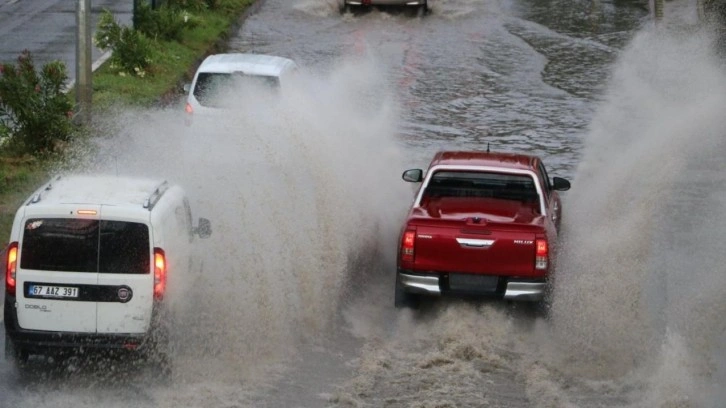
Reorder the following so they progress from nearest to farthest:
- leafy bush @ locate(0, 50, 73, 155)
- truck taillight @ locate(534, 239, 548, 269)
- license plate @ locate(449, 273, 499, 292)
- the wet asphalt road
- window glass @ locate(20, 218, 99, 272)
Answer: window glass @ locate(20, 218, 99, 272) → truck taillight @ locate(534, 239, 548, 269) → license plate @ locate(449, 273, 499, 292) → leafy bush @ locate(0, 50, 73, 155) → the wet asphalt road

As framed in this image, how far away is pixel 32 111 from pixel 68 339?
8718mm

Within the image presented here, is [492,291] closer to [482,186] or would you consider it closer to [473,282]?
[473,282]

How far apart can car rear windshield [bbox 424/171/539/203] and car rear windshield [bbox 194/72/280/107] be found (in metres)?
5.75

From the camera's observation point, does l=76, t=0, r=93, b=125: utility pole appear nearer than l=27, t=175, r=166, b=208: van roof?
No

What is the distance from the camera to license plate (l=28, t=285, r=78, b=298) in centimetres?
1112

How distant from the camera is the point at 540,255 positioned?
13078 mm

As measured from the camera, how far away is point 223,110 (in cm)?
1961

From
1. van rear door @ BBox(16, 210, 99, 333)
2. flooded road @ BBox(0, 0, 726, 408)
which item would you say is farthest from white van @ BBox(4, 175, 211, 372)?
flooded road @ BBox(0, 0, 726, 408)

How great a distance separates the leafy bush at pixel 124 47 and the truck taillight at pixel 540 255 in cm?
1439

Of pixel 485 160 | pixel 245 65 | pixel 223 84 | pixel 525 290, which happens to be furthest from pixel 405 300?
pixel 245 65

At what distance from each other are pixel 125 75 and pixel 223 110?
264 inches

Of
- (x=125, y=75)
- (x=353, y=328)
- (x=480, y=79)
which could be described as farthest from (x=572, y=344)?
(x=480, y=79)

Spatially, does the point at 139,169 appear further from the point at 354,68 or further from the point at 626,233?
the point at 354,68

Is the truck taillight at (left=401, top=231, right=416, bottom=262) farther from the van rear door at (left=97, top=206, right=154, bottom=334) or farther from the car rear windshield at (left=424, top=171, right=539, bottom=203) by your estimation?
the van rear door at (left=97, top=206, right=154, bottom=334)
